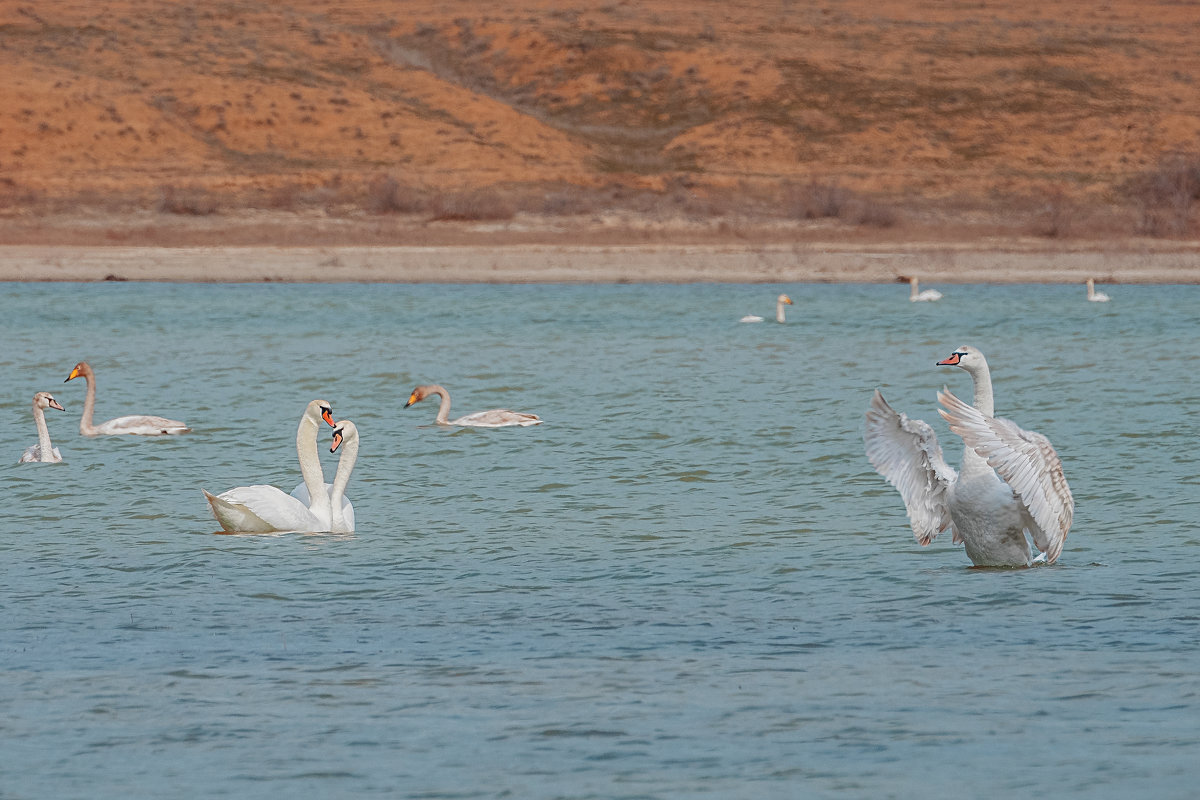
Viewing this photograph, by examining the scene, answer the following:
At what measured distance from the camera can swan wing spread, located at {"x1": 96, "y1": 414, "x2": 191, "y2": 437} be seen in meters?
18.4

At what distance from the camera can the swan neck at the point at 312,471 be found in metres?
12.8

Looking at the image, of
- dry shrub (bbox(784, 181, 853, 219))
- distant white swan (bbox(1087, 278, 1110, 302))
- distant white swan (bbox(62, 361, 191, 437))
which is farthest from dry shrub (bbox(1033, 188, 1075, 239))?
distant white swan (bbox(62, 361, 191, 437))

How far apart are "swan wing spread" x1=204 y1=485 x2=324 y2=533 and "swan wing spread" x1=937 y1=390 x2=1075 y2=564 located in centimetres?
455

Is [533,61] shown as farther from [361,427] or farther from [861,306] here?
[361,427]

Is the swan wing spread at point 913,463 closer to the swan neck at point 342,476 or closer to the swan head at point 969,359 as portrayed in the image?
the swan head at point 969,359

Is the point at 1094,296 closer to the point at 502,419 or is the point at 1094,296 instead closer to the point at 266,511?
the point at 502,419

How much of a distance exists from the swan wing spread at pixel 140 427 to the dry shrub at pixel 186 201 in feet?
126

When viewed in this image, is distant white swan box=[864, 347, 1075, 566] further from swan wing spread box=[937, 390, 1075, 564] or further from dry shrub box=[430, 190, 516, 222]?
dry shrub box=[430, 190, 516, 222]

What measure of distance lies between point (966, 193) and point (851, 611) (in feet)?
186

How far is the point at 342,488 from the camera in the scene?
12.9m

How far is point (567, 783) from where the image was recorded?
23.2 feet

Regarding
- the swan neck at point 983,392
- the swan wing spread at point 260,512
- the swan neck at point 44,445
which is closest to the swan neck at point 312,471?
the swan wing spread at point 260,512

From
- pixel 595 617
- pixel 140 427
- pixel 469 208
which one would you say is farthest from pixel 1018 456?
pixel 469 208

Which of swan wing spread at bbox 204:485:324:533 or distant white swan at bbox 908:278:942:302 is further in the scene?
distant white swan at bbox 908:278:942:302
